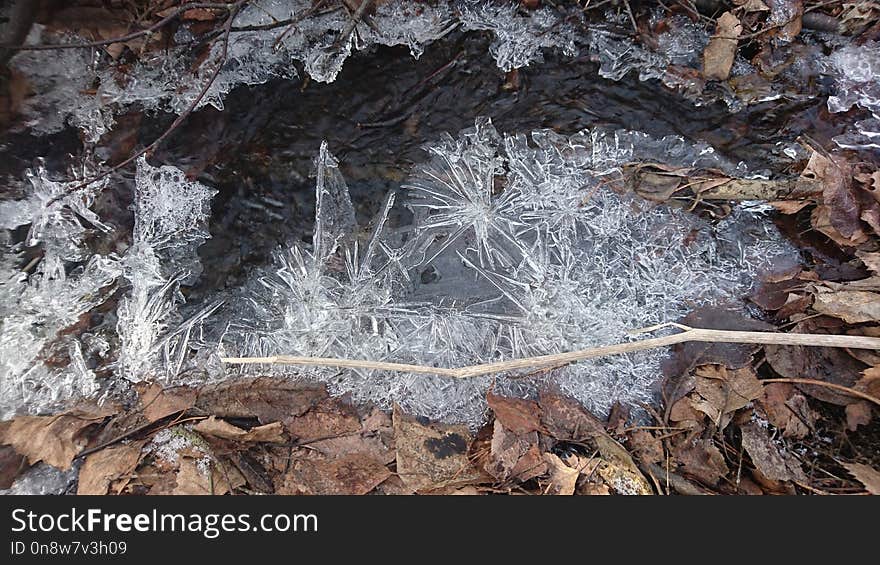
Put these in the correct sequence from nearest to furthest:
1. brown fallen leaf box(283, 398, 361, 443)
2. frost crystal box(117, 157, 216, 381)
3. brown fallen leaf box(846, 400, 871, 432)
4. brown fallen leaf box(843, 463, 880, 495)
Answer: brown fallen leaf box(843, 463, 880, 495)
brown fallen leaf box(846, 400, 871, 432)
brown fallen leaf box(283, 398, 361, 443)
frost crystal box(117, 157, 216, 381)

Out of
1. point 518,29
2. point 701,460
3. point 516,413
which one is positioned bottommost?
point 701,460

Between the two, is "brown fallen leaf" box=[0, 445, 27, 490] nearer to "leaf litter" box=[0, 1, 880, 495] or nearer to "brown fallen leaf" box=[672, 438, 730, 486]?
"leaf litter" box=[0, 1, 880, 495]

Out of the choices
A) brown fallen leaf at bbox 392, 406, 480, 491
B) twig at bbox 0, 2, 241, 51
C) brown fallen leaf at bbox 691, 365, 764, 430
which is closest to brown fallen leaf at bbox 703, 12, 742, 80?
brown fallen leaf at bbox 691, 365, 764, 430

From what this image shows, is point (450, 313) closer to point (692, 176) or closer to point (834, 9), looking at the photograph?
point (692, 176)

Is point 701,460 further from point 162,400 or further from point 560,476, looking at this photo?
point 162,400

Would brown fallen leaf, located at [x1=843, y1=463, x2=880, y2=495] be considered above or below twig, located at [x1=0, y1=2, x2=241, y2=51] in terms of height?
below

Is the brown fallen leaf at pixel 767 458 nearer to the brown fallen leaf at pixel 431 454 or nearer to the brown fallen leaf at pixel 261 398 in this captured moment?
the brown fallen leaf at pixel 431 454

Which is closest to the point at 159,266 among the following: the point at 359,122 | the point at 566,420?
the point at 359,122
